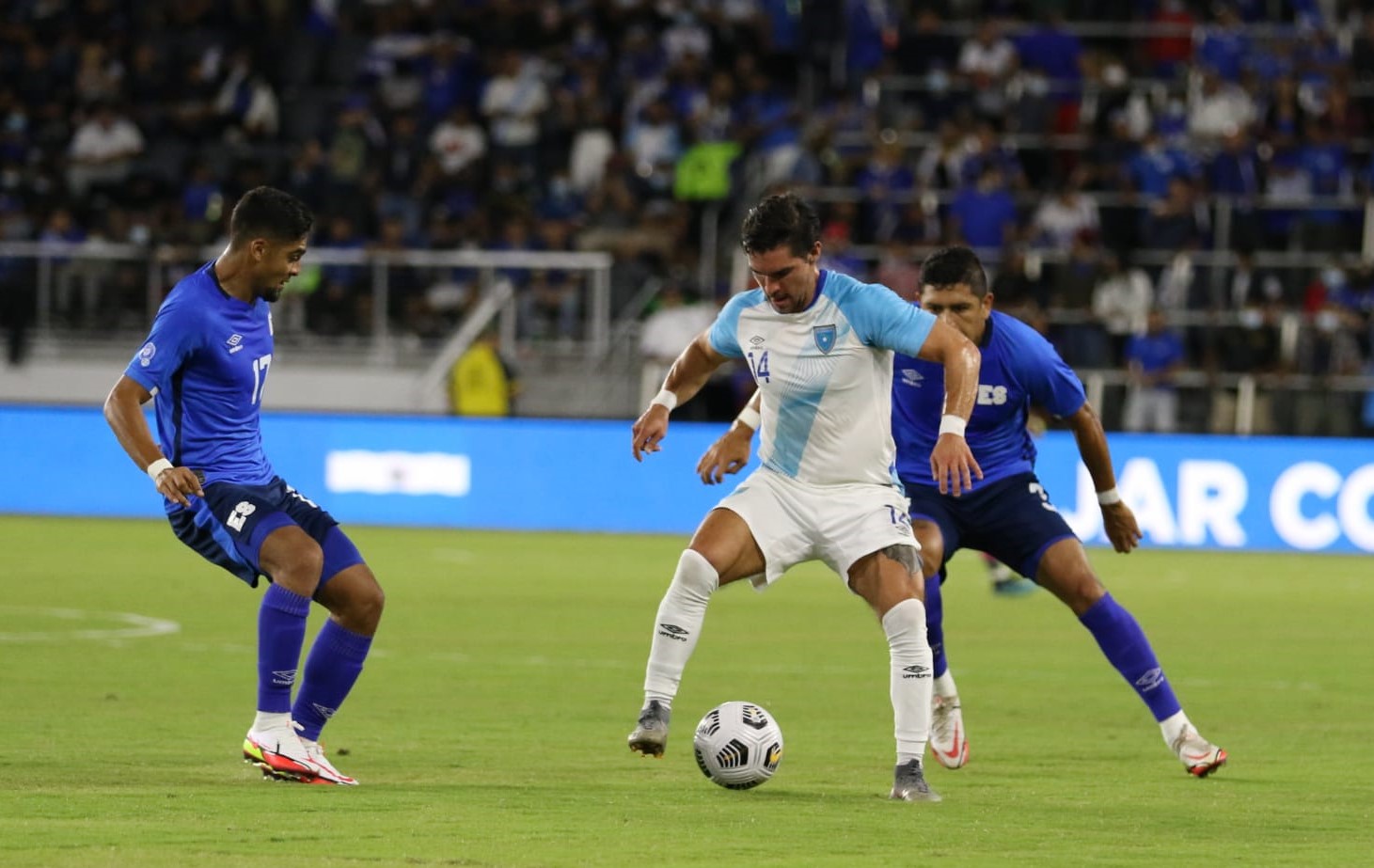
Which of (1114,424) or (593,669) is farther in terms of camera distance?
(1114,424)

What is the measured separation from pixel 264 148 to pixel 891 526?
23.2m

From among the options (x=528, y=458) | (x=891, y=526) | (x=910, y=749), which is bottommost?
(x=528, y=458)

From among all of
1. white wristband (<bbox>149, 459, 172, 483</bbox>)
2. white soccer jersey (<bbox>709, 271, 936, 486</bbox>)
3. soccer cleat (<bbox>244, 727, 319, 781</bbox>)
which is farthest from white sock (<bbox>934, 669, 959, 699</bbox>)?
white wristband (<bbox>149, 459, 172, 483</bbox>)

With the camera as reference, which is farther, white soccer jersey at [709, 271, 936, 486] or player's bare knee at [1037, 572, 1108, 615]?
player's bare knee at [1037, 572, 1108, 615]

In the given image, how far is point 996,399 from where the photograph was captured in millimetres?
9727

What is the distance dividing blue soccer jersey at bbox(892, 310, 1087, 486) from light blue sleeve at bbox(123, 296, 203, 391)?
3005 millimetres

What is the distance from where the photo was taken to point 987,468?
9.78 m

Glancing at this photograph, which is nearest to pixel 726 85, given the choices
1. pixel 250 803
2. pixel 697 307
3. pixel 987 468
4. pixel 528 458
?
pixel 697 307

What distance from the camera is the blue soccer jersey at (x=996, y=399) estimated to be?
9523 mm

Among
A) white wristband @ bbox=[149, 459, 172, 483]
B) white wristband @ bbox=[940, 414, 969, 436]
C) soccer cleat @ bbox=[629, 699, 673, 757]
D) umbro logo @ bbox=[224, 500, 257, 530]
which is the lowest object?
soccer cleat @ bbox=[629, 699, 673, 757]

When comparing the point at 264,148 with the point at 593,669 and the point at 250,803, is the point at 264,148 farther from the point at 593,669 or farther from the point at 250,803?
the point at 250,803

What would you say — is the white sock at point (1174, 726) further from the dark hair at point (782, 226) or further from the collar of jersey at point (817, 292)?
the dark hair at point (782, 226)

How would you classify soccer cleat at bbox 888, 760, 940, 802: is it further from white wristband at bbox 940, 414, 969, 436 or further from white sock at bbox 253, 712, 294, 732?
white sock at bbox 253, 712, 294, 732

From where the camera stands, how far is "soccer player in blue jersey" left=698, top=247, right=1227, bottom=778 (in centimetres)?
931
